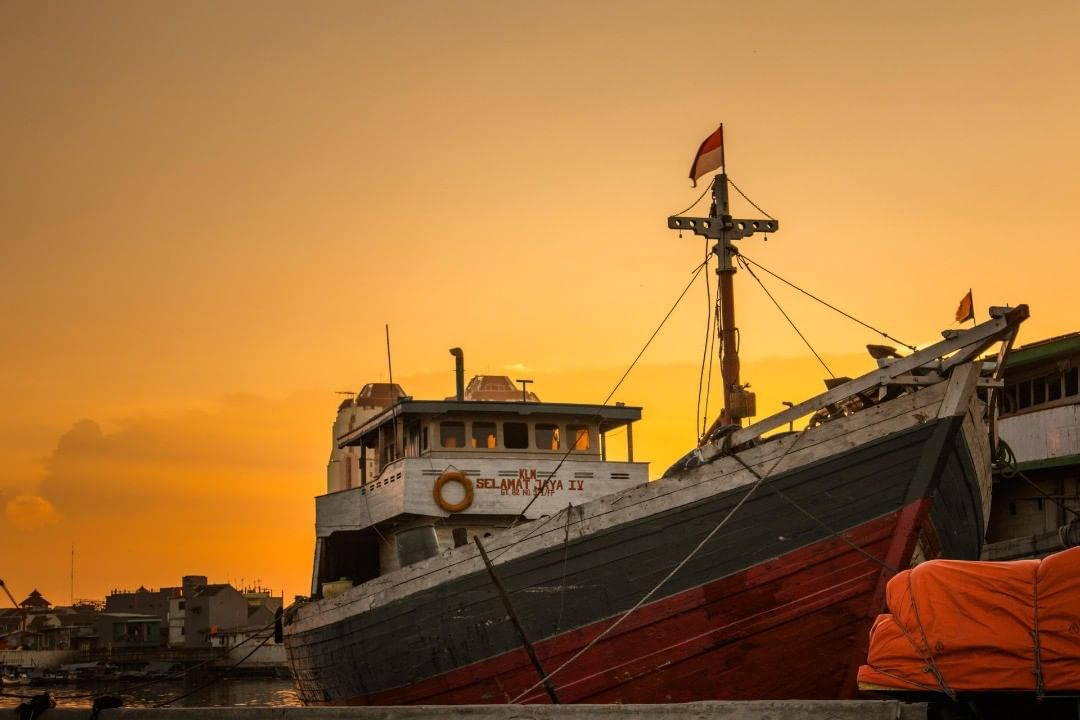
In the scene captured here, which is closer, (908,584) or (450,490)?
(908,584)

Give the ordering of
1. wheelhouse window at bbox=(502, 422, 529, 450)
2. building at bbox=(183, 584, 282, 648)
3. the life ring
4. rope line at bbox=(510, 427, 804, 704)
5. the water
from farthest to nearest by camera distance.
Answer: building at bbox=(183, 584, 282, 648)
the water
wheelhouse window at bbox=(502, 422, 529, 450)
the life ring
rope line at bbox=(510, 427, 804, 704)

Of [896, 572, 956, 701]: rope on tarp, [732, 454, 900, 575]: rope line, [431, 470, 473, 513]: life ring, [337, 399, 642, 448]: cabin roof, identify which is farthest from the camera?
[337, 399, 642, 448]: cabin roof

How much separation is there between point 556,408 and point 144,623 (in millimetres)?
80551

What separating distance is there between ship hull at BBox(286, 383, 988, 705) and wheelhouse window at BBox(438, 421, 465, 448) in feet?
15.9

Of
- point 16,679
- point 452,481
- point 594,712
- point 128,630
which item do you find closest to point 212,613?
point 128,630

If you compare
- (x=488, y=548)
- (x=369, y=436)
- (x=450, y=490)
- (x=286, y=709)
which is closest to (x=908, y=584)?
(x=286, y=709)

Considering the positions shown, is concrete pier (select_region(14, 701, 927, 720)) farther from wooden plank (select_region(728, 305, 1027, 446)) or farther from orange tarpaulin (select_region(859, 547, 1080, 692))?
wooden plank (select_region(728, 305, 1027, 446))

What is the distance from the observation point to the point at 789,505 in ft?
47.3

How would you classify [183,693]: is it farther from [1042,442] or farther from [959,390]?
[959,390]

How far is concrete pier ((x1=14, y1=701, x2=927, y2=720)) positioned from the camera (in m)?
8.76

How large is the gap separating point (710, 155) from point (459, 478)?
20.8ft

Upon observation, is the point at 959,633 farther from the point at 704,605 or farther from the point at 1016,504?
the point at 1016,504

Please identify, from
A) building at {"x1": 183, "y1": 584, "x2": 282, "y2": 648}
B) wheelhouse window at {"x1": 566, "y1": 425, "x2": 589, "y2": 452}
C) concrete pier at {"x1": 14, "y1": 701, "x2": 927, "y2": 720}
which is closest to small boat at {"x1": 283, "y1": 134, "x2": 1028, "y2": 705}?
wheelhouse window at {"x1": 566, "y1": 425, "x2": 589, "y2": 452}

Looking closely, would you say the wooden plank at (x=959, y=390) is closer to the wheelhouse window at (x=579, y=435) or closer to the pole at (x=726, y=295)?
the pole at (x=726, y=295)
